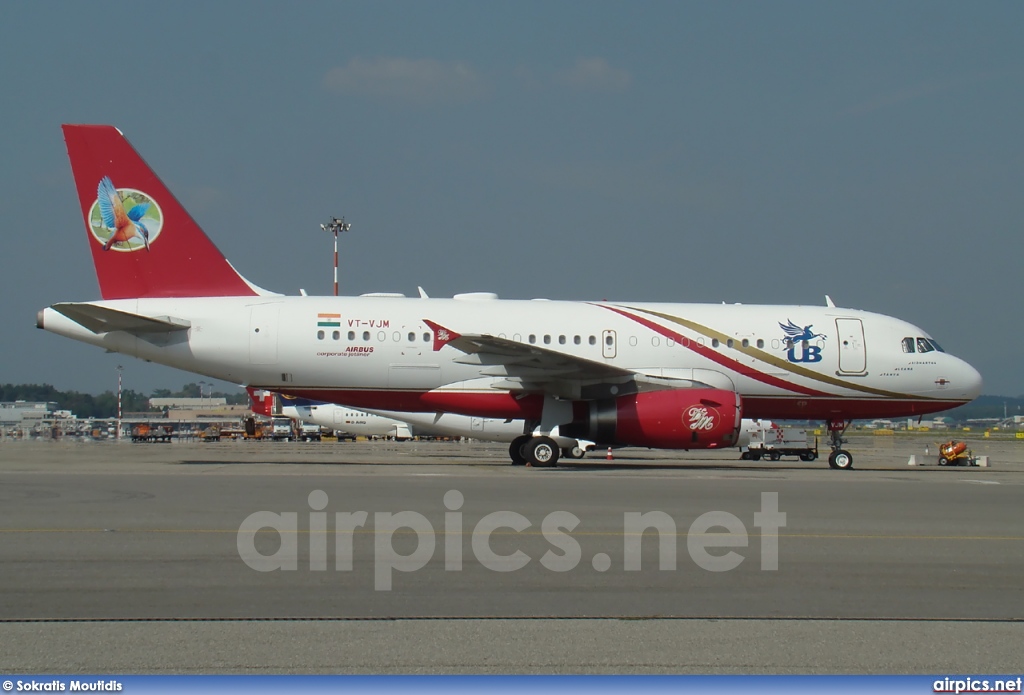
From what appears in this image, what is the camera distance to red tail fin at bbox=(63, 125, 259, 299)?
856 inches

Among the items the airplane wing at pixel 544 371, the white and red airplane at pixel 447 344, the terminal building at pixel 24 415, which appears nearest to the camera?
the airplane wing at pixel 544 371

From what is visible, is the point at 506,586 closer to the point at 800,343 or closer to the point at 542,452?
the point at 542,452

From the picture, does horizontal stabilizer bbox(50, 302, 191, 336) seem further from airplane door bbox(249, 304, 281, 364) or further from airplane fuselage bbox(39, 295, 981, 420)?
airplane door bbox(249, 304, 281, 364)

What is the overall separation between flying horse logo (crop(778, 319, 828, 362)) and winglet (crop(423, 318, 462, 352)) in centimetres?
799

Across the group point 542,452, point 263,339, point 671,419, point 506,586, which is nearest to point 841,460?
point 671,419

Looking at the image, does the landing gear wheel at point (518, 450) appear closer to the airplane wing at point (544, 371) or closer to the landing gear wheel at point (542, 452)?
the landing gear wheel at point (542, 452)

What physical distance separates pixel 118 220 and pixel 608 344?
37.9ft

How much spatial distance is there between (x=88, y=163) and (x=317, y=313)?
6.11 metres

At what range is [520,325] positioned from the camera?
74.1 feet

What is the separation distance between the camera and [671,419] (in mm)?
20125

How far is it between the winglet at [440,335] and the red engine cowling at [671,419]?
3458mm

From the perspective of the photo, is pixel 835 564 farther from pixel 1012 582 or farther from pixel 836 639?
pixel 836 639

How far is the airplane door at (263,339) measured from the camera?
71.4ft

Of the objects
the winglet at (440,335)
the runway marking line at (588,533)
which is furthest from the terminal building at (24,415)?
the runway marking line at (588,533)
